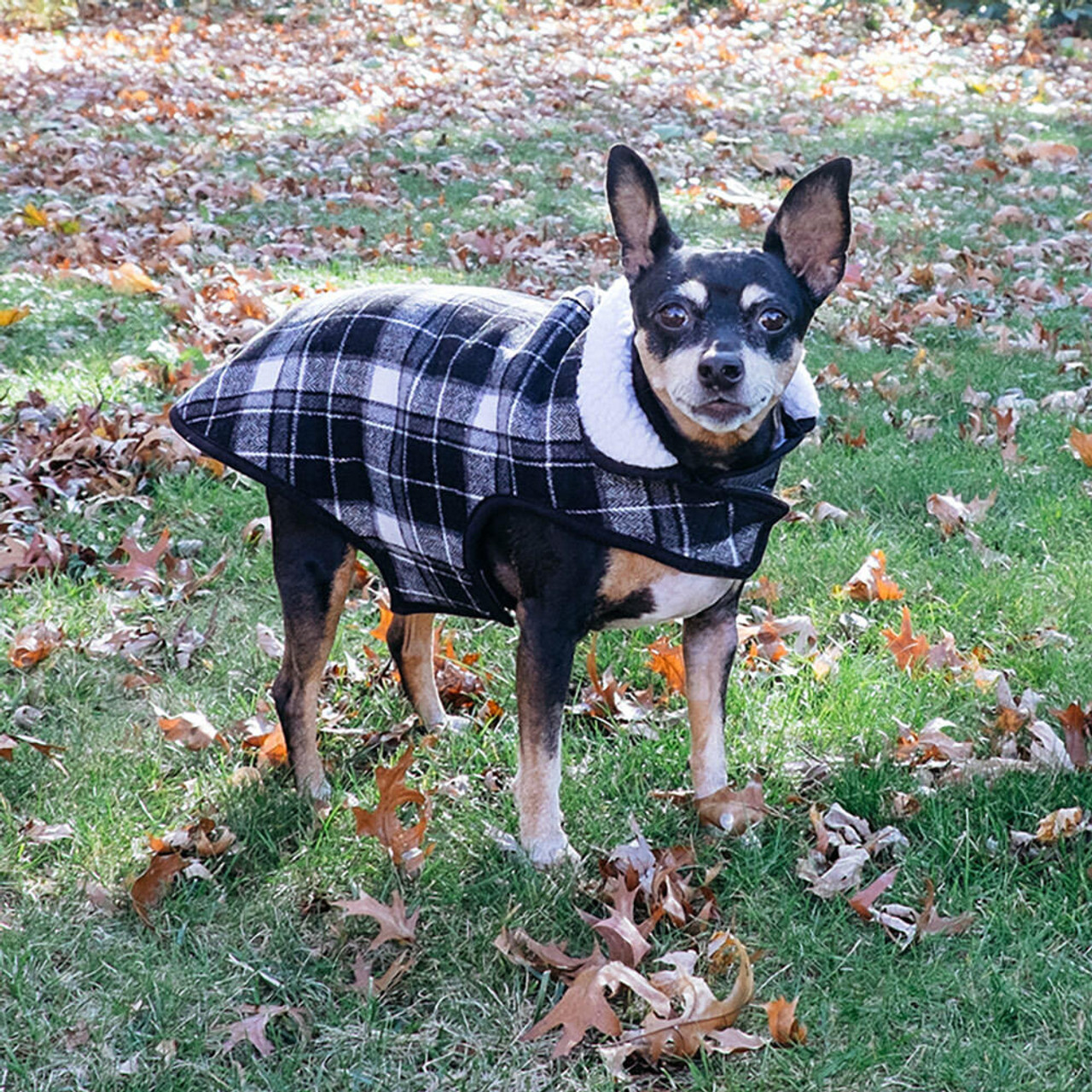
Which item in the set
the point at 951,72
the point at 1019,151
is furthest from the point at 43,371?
the point at 951,72

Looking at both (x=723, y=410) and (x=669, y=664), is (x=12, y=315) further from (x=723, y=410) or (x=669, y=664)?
(x=723, y=410)

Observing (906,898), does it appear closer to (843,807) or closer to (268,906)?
(843,807)

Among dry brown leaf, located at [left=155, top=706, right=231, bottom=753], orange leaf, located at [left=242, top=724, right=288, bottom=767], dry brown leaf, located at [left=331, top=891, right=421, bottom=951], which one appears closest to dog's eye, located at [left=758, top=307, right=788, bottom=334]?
dry brown leaf, located at [left=331, top=891, right=421, bottom=951]

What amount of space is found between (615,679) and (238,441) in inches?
56.0

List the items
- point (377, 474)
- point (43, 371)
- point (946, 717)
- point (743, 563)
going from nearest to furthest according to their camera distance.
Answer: point (743, 563) < point (377, 474) < point (946, 717) < point (43, 371)

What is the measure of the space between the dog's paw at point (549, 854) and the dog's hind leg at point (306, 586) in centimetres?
76

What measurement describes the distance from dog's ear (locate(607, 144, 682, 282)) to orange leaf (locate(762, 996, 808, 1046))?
5.48 feet

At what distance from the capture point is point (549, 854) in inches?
125

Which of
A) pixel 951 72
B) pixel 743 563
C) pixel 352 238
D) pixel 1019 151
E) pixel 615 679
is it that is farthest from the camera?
pixel 951 72

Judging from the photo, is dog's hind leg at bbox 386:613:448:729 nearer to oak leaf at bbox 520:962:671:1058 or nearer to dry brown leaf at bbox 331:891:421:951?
dry brown leaf at bbox 331:891:421:951

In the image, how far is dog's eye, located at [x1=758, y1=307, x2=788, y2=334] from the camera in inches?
112

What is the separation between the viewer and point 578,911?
304 cm

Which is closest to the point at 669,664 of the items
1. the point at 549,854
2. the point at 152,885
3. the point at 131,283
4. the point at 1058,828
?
the point at 549,854

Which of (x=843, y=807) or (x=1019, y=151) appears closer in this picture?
(x=843, y=807)
